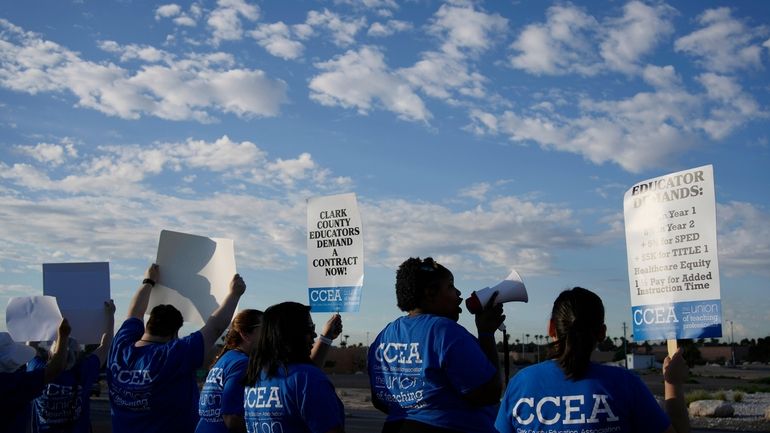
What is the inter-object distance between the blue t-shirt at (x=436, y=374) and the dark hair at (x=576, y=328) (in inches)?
35.0

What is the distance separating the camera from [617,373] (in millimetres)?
3336

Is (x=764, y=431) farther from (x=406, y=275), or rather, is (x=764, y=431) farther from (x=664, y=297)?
(x=406, y=275)

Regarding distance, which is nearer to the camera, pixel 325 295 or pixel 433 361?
pixel 433 361

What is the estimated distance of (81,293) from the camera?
6859 mm

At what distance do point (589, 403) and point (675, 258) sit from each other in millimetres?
2450

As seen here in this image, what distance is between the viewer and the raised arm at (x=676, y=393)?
3.55 m

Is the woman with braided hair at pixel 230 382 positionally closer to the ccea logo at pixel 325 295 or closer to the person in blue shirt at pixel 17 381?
the person in blue shirt at pixel 17 381

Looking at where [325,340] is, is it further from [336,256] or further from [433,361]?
[336,256]

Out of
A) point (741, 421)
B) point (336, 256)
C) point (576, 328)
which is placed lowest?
point (741, 421)

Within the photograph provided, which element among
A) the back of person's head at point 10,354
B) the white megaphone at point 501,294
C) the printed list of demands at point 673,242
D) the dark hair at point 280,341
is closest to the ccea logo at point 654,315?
the printed list of demands at point 673,242

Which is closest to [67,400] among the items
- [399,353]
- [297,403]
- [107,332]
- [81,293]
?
[107,332]

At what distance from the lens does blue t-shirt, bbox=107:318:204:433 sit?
556 cm

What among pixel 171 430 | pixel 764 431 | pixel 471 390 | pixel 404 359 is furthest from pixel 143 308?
pixel 764 431

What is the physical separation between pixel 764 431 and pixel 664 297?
20.9m
